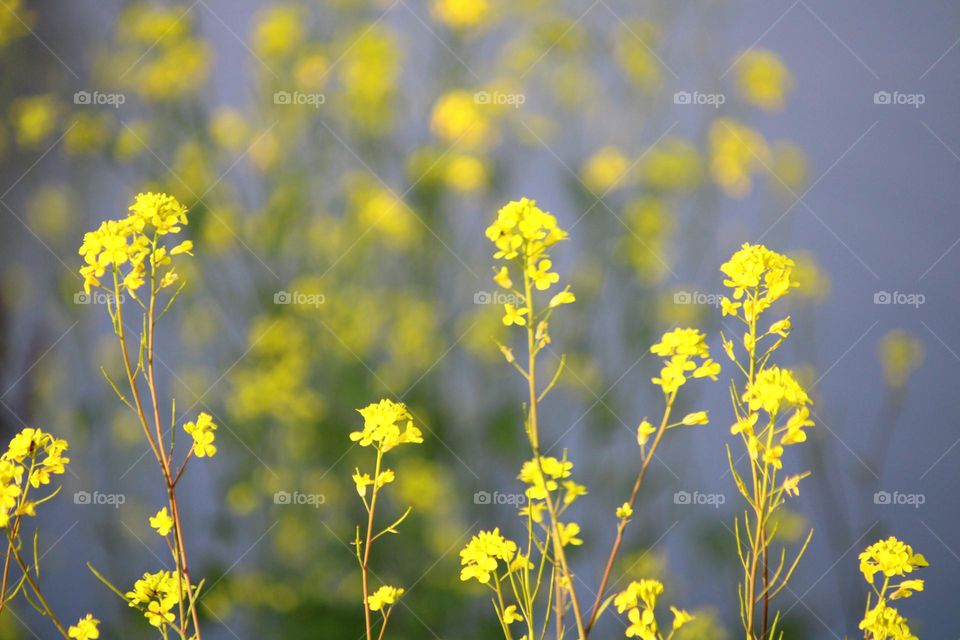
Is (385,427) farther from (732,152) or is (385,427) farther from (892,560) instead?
(732,152)

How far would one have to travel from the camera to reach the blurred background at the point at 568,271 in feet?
6.24

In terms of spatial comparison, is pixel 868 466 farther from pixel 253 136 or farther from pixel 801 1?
pixel 253 136

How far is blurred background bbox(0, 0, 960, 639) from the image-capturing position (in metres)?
1.90

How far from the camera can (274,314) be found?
1938 millimetres

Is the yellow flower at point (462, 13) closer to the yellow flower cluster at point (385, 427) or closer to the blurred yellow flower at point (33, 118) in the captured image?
the blurred yellow flower at point (33, 118)

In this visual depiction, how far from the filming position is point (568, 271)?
6.36 ft

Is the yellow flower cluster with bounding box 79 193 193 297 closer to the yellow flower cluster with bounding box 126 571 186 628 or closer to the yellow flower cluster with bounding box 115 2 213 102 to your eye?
the yellow flower cluster with bounding box 126 571 186 628

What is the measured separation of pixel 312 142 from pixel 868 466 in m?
1.30

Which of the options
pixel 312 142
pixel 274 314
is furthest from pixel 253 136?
pixel 274 314

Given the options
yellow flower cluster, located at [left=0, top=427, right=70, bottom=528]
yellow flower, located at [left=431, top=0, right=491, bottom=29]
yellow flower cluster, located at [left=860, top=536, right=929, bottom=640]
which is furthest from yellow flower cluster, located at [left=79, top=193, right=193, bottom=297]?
yellow flower, located at [left=431, top=0, right=491, bottom=29]

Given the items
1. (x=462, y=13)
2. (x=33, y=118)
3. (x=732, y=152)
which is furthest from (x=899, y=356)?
(x=33, y=118)

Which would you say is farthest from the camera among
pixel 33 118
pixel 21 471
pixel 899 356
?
pixel 33 118

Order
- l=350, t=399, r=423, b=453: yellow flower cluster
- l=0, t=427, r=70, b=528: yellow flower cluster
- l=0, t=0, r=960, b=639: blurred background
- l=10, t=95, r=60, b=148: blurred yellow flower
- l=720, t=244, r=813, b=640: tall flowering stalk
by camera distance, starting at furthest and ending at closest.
Result: 1. l=10, t=95, r=60, b=148: blurred yellow flower
2. l=0, t=0, r=960, b=639: blurred background
3. l=350, t=399, r=423, b=453: yellow flower cluster
4. l=0, t=427, r=70, b=528: yellow flower cluster
5. l=720, t=244, r=813, b=640: tall flowering stalk

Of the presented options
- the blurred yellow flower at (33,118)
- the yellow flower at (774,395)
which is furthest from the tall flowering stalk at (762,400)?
the blurred yellow flower at (33,118)
